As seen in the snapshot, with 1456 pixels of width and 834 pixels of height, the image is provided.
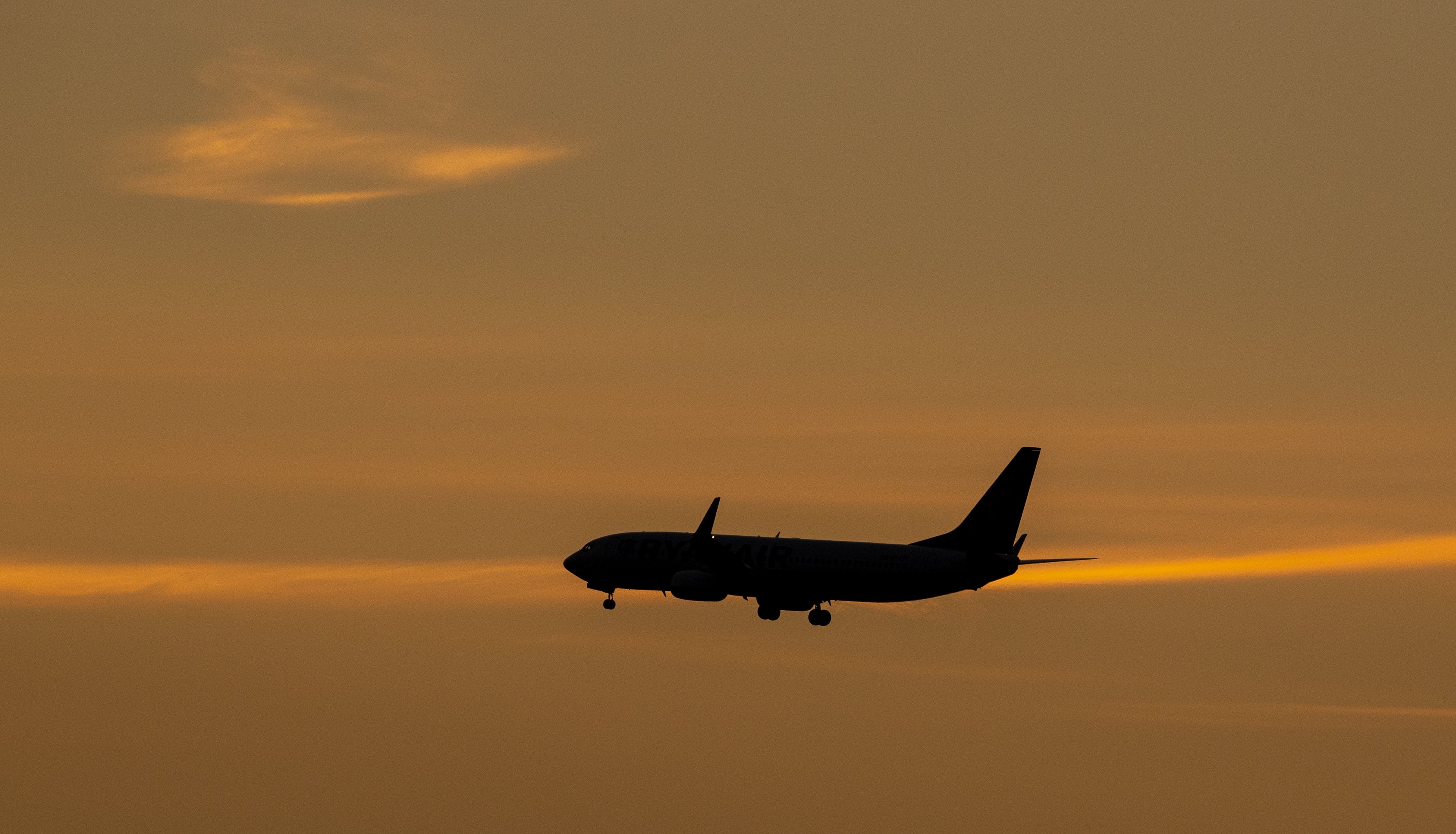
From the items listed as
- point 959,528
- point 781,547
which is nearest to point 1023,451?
point 959,528

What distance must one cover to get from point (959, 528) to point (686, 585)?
52.6 ft

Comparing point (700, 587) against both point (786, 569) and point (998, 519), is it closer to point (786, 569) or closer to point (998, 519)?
point (786, 569)

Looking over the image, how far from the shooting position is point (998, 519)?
114 metres

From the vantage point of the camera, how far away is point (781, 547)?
11706 cm

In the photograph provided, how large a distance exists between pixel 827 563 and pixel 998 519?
32.0ft

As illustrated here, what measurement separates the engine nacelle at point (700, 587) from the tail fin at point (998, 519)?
12.0m

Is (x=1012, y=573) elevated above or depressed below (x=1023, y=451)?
below

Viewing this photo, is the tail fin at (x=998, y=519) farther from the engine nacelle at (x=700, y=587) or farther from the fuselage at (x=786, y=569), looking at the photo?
the engine nacelle at (x=700, y=587)

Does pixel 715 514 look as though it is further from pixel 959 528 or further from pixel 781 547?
pixel 959 528

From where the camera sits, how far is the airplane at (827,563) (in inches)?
4414

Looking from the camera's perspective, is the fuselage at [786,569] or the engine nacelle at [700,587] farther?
the engine nacelle at [700,587]

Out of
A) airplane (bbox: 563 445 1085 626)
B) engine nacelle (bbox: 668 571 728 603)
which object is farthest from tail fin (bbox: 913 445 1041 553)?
engine nacelle (bbox: 668 571 728 603)

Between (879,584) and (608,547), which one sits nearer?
(879,584)

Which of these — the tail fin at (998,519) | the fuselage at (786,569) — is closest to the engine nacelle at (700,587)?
the fuselage at (786,569)
